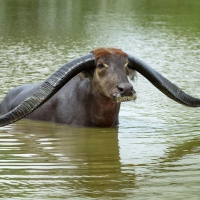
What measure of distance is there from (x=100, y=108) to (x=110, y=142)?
73cm

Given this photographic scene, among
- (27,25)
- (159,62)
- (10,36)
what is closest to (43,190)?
(159,62)

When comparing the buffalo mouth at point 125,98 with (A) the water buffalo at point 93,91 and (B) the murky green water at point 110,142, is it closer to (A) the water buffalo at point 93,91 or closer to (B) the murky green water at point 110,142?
(A) the water buffalo at point 93,91

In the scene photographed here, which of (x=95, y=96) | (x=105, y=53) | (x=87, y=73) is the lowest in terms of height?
(x=95, y=96)

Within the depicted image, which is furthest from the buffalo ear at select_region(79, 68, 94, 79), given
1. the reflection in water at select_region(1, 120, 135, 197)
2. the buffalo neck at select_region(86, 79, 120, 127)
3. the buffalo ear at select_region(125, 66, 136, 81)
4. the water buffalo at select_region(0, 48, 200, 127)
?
the reflection in water at select_region(1, 120, 135, 197)

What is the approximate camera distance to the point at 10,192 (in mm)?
5852

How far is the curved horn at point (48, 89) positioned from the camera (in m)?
7.43

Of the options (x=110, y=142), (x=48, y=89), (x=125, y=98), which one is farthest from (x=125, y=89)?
(x=48, y=89)

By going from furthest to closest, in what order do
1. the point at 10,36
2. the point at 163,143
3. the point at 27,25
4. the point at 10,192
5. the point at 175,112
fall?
the point at 27,25 → the point at 10,36 → the point at 175,112 → the point at 163,143 → the point at 10,192

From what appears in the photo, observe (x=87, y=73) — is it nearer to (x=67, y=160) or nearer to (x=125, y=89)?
(x=125, y=89)

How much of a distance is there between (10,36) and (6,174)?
13.5 meters

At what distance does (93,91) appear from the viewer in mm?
8672

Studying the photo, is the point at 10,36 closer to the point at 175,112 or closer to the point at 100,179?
the point at 175,112

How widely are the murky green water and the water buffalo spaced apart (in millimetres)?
193

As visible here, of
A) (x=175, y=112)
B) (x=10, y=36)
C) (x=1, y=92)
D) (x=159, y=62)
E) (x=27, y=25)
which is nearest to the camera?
(x=175, y=112)
